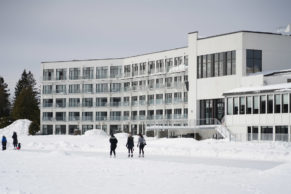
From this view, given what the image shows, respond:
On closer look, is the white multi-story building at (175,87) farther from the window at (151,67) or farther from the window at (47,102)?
the window at (47,102)

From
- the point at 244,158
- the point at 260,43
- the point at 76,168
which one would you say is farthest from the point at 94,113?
the point at 76,168

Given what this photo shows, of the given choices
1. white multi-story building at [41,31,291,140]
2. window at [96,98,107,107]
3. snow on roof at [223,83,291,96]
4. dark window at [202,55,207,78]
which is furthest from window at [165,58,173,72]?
snow on roof at [223,83,291,96]

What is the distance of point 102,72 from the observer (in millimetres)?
87688

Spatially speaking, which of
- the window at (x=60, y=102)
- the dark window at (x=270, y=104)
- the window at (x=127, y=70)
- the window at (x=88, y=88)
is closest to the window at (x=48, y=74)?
the window at (x=60, y=102)

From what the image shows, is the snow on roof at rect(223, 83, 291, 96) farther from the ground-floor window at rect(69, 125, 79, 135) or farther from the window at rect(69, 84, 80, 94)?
the window at rect(69, 84, 80, 94)

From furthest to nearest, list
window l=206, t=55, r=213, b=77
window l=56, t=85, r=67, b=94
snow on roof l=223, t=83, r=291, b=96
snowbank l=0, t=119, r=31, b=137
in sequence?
1. window l=56, t=85, r=67, b=94
2. snowbank l=0, t=119, r=31, b=137
3. window l=206, t=55, r=213, b=77
4. snow on roof l=223, t=83, r=291, b=96

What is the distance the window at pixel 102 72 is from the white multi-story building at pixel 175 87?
17 centimetres

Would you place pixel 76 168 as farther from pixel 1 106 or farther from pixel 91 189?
pixel 1 106

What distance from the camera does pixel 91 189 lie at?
16516 millimetres

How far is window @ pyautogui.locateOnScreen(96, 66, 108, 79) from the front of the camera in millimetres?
87375

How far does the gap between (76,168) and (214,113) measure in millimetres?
38642

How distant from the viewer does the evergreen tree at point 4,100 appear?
412 feet

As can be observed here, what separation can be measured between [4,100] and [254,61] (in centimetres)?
8346

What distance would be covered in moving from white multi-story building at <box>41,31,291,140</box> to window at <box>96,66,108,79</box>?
0.57ft
